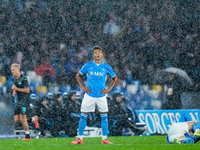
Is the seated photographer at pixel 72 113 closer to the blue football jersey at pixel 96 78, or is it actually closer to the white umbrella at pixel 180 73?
the white umbrella at pixel 180 73

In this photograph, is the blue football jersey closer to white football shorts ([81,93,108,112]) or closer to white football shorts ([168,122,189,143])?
white football shorts ([81,93,108,112])

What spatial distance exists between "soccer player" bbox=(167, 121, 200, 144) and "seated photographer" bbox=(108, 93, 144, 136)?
5.41m

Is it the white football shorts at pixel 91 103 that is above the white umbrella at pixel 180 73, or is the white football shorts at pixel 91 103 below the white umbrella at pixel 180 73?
below

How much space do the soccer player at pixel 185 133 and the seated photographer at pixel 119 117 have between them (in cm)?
541

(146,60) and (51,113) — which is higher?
(146,60)

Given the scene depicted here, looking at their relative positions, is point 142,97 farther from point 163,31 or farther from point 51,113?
point 163,31

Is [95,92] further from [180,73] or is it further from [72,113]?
[180,73]

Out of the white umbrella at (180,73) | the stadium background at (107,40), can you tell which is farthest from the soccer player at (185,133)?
the white umbrella at (180,73)

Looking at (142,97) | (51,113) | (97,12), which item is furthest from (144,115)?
(97,12)

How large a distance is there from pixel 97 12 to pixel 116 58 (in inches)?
105

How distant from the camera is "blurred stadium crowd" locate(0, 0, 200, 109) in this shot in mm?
16500

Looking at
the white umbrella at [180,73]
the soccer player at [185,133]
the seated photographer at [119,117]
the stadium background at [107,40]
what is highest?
the stadium background at [107,40]

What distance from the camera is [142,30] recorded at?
63.2ft

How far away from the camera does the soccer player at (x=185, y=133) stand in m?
8.18
